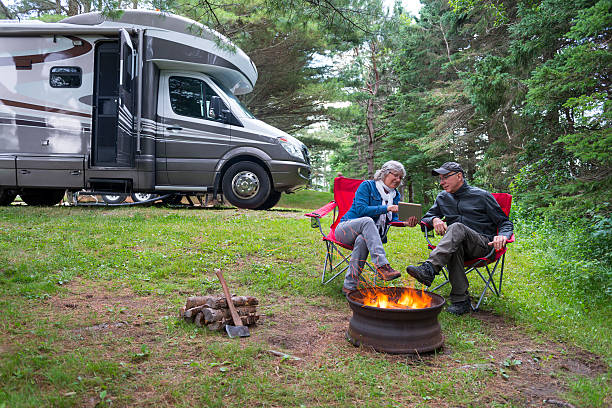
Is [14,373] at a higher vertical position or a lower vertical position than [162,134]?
lower

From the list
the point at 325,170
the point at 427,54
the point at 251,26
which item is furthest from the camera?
the point at 325,170

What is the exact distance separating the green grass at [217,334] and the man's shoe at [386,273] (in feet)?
1.34

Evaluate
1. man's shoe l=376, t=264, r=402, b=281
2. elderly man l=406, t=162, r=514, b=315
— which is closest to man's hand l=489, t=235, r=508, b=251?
elderly man l=406, t=162, r=514, b=315

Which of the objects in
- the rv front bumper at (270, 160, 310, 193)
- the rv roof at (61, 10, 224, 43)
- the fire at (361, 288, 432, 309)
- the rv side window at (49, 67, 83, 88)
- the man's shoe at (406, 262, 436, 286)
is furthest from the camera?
the rv front bumper at (270, 160, 310, 193)

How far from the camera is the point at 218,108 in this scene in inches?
291

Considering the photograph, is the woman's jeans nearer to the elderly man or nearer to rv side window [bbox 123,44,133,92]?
the elderly man

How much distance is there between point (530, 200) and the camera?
6906 mm

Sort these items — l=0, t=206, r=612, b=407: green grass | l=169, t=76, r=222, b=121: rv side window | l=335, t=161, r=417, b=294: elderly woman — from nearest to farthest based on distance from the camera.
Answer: l=0, t=206, r=612, b=407: green grass → l=335, t=161, r=417, b=294: elderly woman → l=169, t=76, r=222, b=121: rv side window

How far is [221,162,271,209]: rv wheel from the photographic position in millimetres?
7516

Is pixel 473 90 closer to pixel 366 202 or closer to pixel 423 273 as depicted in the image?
pixel 366 202

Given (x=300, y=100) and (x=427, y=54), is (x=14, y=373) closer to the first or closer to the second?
(x=300, y=100)

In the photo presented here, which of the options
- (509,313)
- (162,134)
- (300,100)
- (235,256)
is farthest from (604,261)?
(300,100)

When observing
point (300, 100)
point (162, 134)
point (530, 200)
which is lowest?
point (530, 200)

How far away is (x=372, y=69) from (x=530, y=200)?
1150 cm
